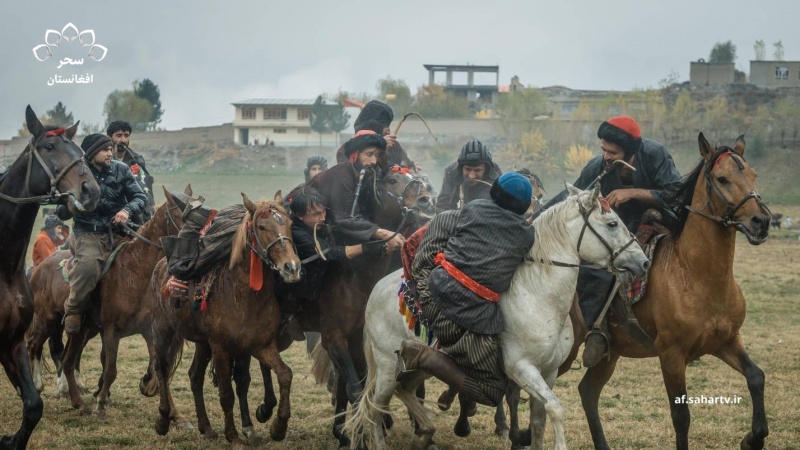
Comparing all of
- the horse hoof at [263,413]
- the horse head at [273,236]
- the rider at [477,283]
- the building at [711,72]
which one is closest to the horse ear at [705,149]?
the rider at [477,283]

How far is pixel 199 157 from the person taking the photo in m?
95.2

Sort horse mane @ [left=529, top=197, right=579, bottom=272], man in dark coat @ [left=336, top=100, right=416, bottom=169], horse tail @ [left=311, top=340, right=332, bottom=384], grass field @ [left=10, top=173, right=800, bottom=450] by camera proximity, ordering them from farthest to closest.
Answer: man in dark coat @ [left=336, top=100, right=416, bottom=169] < horse tail @ [left=311, top=340, right=332, bottom=384] < grass field @ [left=10, top=173, right=800, bottom=450] < horse mane @ [left=529, top=197, right=579, bottom=272]

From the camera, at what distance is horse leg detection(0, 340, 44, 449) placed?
8.45 metres

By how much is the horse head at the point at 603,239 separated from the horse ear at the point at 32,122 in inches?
173

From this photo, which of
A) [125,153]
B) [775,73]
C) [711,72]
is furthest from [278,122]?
[125,153]

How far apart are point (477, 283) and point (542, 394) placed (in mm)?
916

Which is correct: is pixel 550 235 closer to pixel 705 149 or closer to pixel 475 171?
pixel 705 149

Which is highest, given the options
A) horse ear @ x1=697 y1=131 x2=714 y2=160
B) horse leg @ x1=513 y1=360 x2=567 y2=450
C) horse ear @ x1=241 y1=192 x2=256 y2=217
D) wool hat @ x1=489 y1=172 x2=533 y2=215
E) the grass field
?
horse ear @ x1=697 y1=131 x2=714 y2=160

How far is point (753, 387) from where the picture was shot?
8.59m

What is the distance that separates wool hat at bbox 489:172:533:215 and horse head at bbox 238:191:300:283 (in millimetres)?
1778

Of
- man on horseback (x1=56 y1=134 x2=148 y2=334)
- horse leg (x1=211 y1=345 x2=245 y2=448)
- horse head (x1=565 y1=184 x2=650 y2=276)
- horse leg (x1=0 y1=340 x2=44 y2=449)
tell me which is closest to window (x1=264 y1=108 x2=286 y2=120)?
man on horseback (x1=56 y1=134 x2=148 y2=334)

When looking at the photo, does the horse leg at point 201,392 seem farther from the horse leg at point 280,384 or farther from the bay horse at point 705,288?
the bay horse at point 705,288

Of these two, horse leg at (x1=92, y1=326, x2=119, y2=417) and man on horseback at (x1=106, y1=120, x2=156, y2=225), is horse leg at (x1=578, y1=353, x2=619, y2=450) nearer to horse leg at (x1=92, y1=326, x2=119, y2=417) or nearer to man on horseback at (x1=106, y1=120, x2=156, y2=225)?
horse leg at (x1=92, y1=326, x2=119, y2=417)

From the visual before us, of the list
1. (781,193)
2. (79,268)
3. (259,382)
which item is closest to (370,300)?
(79,268)
